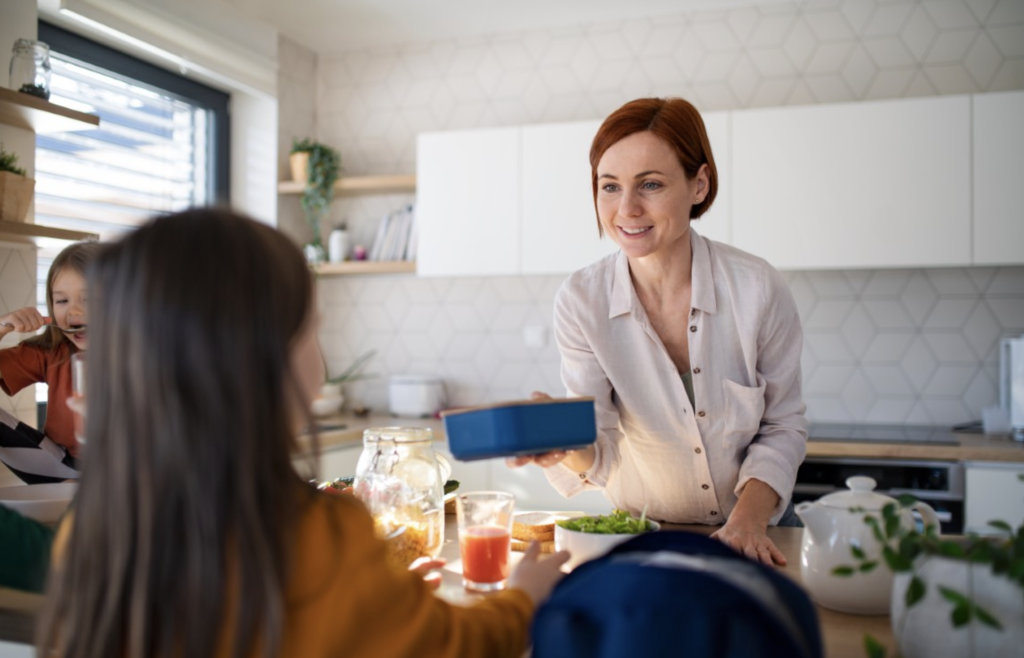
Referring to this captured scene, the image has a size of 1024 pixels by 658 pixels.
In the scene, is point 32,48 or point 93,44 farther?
point 93,44

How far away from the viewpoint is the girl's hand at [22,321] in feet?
6.29

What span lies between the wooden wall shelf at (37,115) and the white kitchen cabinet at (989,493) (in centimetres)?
293

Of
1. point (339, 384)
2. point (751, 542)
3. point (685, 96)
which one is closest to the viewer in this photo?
point (751, 542)

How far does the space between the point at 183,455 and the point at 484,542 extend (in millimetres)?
521

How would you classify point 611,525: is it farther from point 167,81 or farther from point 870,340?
point 167,81

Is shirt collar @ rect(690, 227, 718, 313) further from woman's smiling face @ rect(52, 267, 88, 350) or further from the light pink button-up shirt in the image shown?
woman's smiling face @ rect(52, 267, 88, 350)

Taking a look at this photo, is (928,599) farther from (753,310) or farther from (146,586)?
(753,310)

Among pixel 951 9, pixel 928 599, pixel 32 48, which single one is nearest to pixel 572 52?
pixel 951 9

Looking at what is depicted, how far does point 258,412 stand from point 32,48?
82.5 inches

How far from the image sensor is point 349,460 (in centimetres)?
344

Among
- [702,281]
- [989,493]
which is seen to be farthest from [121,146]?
[989,493]

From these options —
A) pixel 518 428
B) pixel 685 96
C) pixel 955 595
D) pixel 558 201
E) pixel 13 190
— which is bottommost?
pixel 955 595

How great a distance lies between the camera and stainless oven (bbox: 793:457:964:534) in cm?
279

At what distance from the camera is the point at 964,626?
855mm
